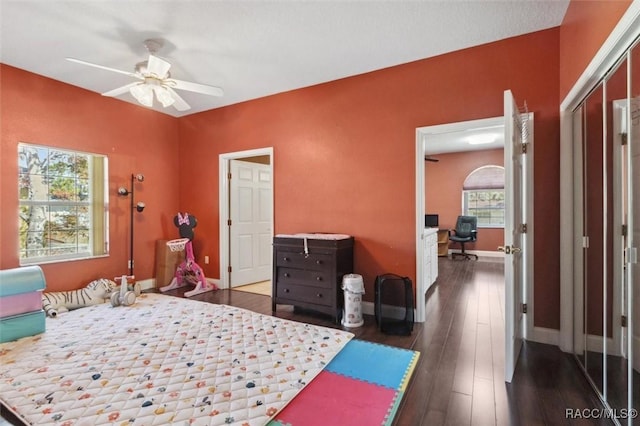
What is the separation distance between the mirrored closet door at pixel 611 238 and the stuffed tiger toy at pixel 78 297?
187 inches

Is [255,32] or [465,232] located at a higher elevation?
[255,32]

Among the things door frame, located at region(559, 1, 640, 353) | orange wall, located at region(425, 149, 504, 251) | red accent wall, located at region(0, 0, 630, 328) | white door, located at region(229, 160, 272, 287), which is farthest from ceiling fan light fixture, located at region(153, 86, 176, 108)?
orange wall, located at region(425, 149, 504, 251)

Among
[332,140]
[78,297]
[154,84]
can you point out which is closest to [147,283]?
[78,297]

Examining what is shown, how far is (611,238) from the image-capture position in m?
1.75

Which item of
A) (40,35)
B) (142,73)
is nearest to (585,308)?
(142,73)

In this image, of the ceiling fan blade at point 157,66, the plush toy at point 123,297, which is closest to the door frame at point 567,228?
the ceiling fan blade at point 157,66

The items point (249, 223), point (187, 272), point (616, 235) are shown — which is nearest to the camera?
point (616, 235)

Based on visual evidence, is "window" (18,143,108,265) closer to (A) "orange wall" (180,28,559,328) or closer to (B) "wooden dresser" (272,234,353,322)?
(A) "orange wall" (180,28,559,328)

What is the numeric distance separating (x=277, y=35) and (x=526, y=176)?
2.58 m

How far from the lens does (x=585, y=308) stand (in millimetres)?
2223

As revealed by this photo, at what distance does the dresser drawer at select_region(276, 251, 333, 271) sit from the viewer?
10.4ft

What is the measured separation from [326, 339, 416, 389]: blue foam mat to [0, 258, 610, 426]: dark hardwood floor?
0.11m

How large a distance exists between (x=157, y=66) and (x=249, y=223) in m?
2.77

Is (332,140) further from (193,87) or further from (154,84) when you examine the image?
(154,84)
